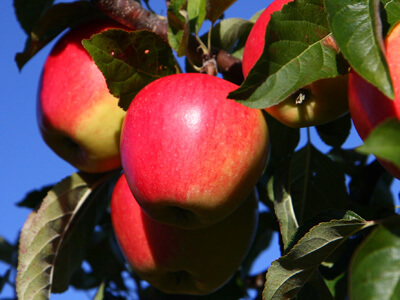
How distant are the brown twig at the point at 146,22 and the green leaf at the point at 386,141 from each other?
836mm

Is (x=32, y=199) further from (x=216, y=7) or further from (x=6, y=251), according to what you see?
(x=216, y=7)

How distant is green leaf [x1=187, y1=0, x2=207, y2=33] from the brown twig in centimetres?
7

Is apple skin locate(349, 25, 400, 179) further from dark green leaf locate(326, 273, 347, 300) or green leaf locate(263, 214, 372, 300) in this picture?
dark green leaf locate(326, 273, 347, 300)

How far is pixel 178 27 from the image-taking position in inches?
57.6

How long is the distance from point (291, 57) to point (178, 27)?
1.57 ft

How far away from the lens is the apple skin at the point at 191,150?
3.96 ft

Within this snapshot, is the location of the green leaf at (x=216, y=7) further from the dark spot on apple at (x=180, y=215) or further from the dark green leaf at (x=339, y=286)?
the dark green leaf at (x=339, y=286)

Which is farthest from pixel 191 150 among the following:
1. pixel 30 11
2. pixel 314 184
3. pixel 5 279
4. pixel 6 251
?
pixel 6 251

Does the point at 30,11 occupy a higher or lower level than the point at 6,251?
higher

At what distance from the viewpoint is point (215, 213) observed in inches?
Result: 49.9

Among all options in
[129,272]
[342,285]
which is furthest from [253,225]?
[129,272]

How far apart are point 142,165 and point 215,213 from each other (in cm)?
20

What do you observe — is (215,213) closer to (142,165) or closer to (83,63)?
(142,165)

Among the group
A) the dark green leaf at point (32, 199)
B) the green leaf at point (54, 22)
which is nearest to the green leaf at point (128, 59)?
the green leaf at point (54, 22)
